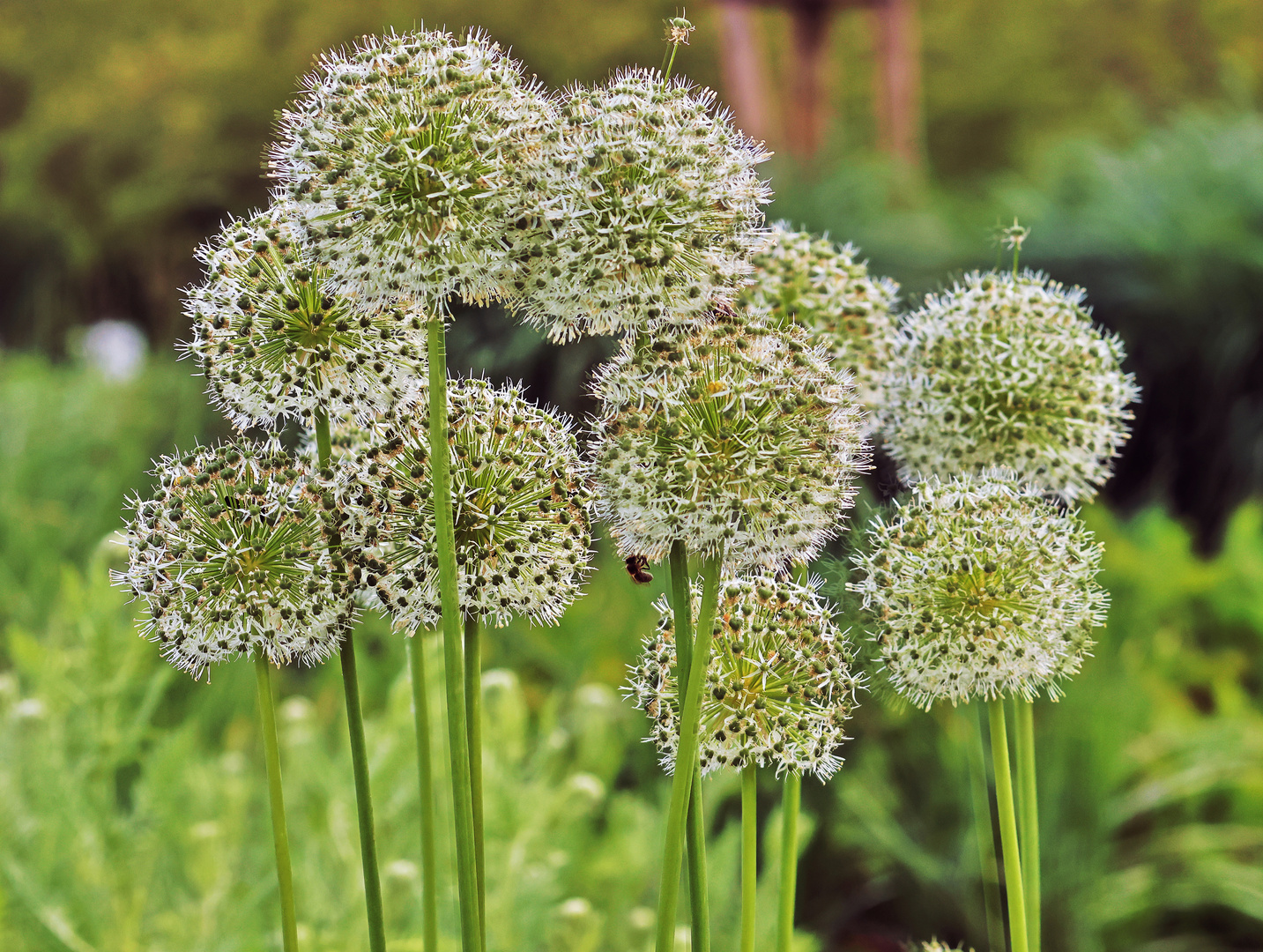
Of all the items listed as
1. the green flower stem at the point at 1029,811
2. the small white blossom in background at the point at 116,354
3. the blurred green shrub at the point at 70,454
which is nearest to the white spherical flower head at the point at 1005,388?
the green flower stem at the point at 1029,811

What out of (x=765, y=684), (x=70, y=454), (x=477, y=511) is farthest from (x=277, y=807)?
(x=70, y=454)

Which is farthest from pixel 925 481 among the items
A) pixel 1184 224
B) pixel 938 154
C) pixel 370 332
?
pixel 938 154

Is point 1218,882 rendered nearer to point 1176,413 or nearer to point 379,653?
Answer: point 379,653

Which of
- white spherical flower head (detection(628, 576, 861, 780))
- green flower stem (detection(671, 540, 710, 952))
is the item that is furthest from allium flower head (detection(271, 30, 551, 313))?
white spherical flower head (detection(628, 576, 861, 780))

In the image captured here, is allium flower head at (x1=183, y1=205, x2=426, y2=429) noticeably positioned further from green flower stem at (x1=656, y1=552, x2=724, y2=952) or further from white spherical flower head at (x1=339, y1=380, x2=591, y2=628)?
green flower stem at (x1=656, y1=552, x2=724, y2=952)

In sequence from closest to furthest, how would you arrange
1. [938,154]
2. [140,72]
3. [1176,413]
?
[1176,413] → [140,72] → [938,154]

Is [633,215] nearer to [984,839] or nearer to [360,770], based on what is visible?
[360,770]
